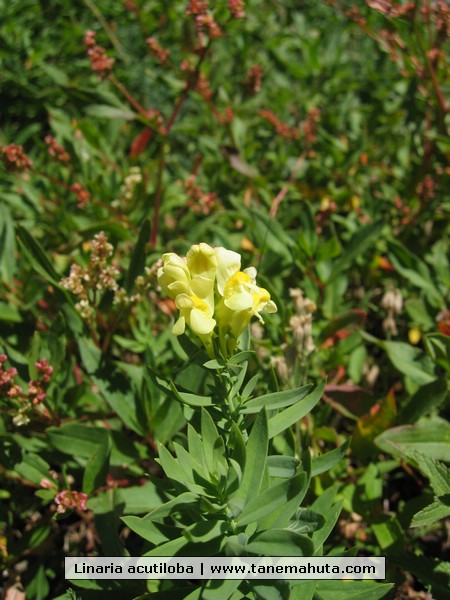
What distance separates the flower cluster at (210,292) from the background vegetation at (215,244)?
0.22 m

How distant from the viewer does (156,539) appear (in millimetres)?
1327

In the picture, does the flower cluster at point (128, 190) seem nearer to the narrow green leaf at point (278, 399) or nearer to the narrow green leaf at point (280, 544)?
the narrow green leaf at point (278, 399)

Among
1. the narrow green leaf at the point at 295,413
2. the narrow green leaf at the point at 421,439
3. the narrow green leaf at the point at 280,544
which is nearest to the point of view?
the narrow green leaf at the point at 280,544

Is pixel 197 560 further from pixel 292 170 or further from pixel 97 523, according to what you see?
pixel 292 170

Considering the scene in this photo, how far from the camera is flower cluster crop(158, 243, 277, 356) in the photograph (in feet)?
3.99

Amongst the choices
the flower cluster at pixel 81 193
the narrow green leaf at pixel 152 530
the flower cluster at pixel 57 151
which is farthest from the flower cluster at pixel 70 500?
the flower cluster at pixel 57 151

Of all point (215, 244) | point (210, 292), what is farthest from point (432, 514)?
point (215, 244)

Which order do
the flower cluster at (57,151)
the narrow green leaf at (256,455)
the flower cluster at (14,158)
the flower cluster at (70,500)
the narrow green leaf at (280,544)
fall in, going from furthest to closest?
1. the flower cluster at (57,151)
2. the flower cluster at (14,158)
3. the flower cluster at (70,500)
4. the narrow green leaf at (256,455)
5. the narrow green leaf at (280,544)

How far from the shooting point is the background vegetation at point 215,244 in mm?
1792

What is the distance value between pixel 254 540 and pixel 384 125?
9.36 ft

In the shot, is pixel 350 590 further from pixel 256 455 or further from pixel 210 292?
pixel 210 292

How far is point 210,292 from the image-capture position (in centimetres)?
127

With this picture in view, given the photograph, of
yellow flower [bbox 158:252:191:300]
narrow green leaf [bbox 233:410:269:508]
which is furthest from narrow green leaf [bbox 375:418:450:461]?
yellow flower [bbox 158:252:191:300]

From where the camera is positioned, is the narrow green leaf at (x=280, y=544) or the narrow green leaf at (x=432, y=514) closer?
the narrow green leaf at (x=280, y=544)
